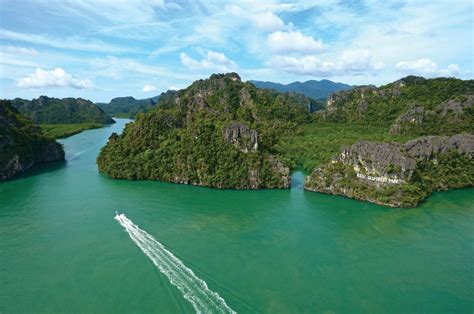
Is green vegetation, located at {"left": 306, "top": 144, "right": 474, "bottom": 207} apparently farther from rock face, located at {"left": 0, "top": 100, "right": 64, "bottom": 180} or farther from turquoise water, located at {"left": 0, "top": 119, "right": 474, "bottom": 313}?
rock face, located at {"left": 0, "top": 100, "right": 64, "bottom": 180}

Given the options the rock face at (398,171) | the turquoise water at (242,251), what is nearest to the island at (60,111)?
the turquoise water at (242,251)

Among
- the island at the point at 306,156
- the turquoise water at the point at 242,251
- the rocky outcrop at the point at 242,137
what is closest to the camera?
the turquoise water at the point at 242,251

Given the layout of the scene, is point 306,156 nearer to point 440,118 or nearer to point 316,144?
point 316,144

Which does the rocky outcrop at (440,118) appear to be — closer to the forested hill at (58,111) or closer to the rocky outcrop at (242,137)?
the rocky outcrop at (242,137)

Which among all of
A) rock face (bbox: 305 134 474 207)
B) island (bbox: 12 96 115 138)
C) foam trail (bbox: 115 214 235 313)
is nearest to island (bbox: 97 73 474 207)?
rock face (bbox: 305 134 474 207)

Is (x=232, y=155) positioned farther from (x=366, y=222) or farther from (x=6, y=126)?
(x=6, y=126)

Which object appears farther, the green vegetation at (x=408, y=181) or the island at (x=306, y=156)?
the island at (x=306, y=156)

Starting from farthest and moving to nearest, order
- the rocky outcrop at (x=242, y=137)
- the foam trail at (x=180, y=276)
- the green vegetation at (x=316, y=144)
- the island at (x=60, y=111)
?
the island at (x=60, y=111) < the green vegetation at (x=316, y=144) < the rocky outcrop at (x=242, y=137) < the foam trail at (x=180, y=276)
